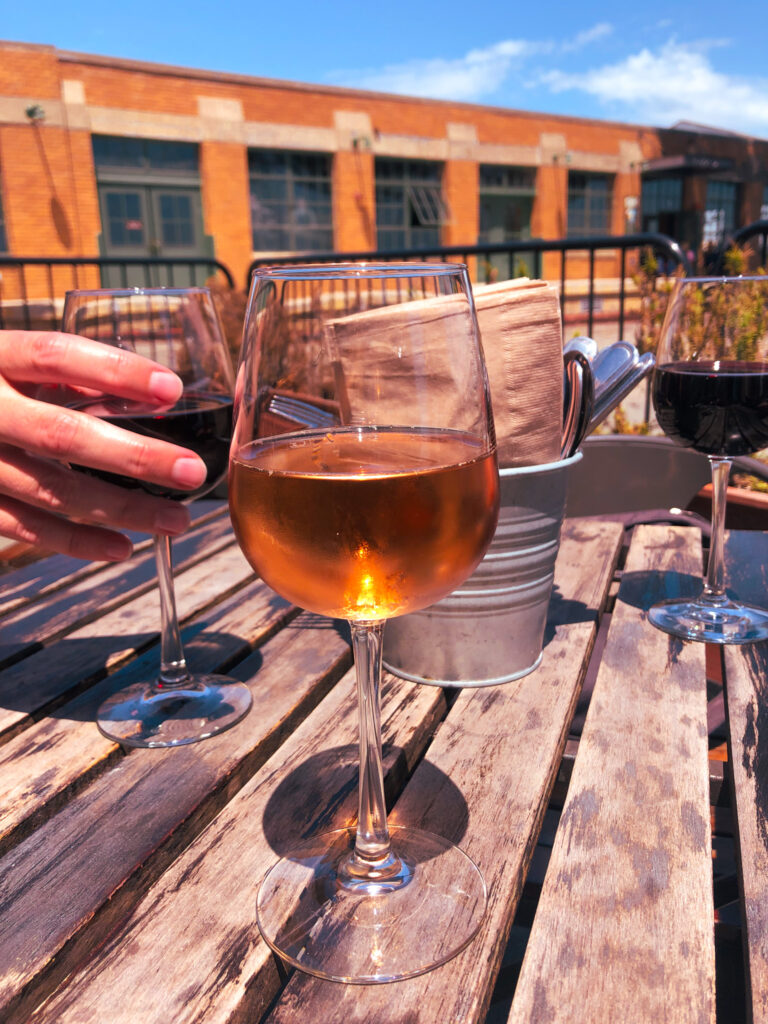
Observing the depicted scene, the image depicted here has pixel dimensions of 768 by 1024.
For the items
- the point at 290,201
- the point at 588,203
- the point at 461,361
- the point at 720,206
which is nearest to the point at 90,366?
the point at 461,361

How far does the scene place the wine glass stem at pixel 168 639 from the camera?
0.98 meters

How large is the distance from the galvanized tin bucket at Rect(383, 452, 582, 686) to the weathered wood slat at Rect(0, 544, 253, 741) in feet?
1.23

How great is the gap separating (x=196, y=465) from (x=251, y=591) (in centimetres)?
54

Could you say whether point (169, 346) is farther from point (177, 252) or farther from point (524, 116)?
point (524, 116)

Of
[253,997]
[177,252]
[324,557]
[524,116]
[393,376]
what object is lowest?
[253,997]

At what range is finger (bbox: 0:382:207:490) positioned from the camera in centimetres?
76

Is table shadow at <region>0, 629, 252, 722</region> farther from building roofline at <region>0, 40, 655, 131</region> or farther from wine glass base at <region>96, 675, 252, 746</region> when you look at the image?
building roofline at <region>0, 40, 655, 131</region>

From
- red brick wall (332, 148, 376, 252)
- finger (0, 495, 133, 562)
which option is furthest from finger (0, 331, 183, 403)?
red brick wall (332, 148, 376, 252)

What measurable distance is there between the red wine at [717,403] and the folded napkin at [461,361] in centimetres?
38

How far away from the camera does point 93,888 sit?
2.04ft

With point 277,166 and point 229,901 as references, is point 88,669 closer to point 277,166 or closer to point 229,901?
point 229,901

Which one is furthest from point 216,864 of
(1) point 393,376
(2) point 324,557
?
(1) point 393,376

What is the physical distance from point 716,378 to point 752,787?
0.70 m

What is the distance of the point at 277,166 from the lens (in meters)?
20.0
